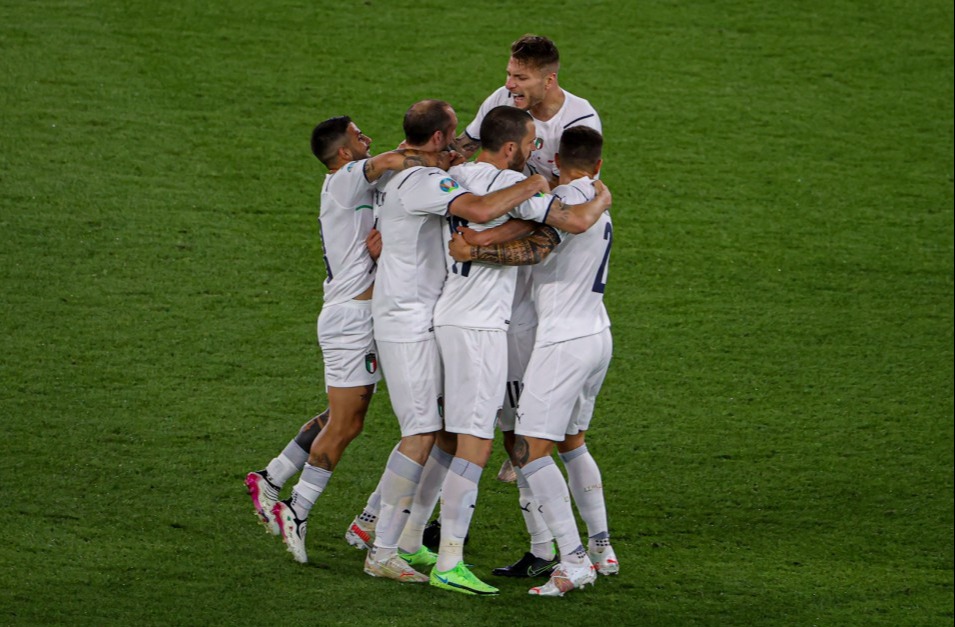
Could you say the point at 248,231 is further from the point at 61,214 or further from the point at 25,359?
the point at 25,359

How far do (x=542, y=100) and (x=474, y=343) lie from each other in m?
1.19

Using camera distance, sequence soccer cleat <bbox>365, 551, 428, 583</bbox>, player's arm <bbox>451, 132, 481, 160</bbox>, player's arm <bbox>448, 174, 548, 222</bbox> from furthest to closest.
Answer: player's arm <bbox>451, 132, 481, 160</bbox> < soccer cleat <bbox>365, 551, 428, 583</bbox> < player's arm <bbox>448, 174, 548, 222</bbox>

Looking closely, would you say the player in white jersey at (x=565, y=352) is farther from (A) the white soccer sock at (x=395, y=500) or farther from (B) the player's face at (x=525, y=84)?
(A) the white soccer sock at (x=395, y=500)

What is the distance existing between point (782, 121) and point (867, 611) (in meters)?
5.57

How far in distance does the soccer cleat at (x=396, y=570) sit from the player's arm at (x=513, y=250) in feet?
4.13

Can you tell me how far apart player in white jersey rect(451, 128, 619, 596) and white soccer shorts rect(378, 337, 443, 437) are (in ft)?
1.18

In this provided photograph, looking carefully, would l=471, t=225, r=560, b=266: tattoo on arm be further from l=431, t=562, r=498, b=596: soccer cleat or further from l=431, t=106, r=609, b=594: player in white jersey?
l=431, t=562, r=498, b=596: soccer cleat

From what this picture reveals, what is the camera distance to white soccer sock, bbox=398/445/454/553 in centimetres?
521

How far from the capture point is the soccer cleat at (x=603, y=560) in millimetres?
5348

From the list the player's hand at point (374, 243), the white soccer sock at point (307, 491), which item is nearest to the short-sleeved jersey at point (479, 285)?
the player's hand at point (374, 243)

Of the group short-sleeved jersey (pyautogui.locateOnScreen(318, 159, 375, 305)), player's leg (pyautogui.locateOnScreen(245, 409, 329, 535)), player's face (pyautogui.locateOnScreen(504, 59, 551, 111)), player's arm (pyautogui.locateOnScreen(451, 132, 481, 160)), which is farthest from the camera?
player's arm (pyautogui.locateOnScreen(451, 132, 481, 160))

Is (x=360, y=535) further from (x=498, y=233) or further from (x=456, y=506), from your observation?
(x=498, y=233)

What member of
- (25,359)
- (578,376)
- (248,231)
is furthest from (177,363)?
(578,376)

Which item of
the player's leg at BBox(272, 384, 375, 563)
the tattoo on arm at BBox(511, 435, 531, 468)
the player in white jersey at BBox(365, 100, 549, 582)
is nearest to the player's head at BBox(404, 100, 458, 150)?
the player in white jersey at BBox(365, 100, 549, 582)
